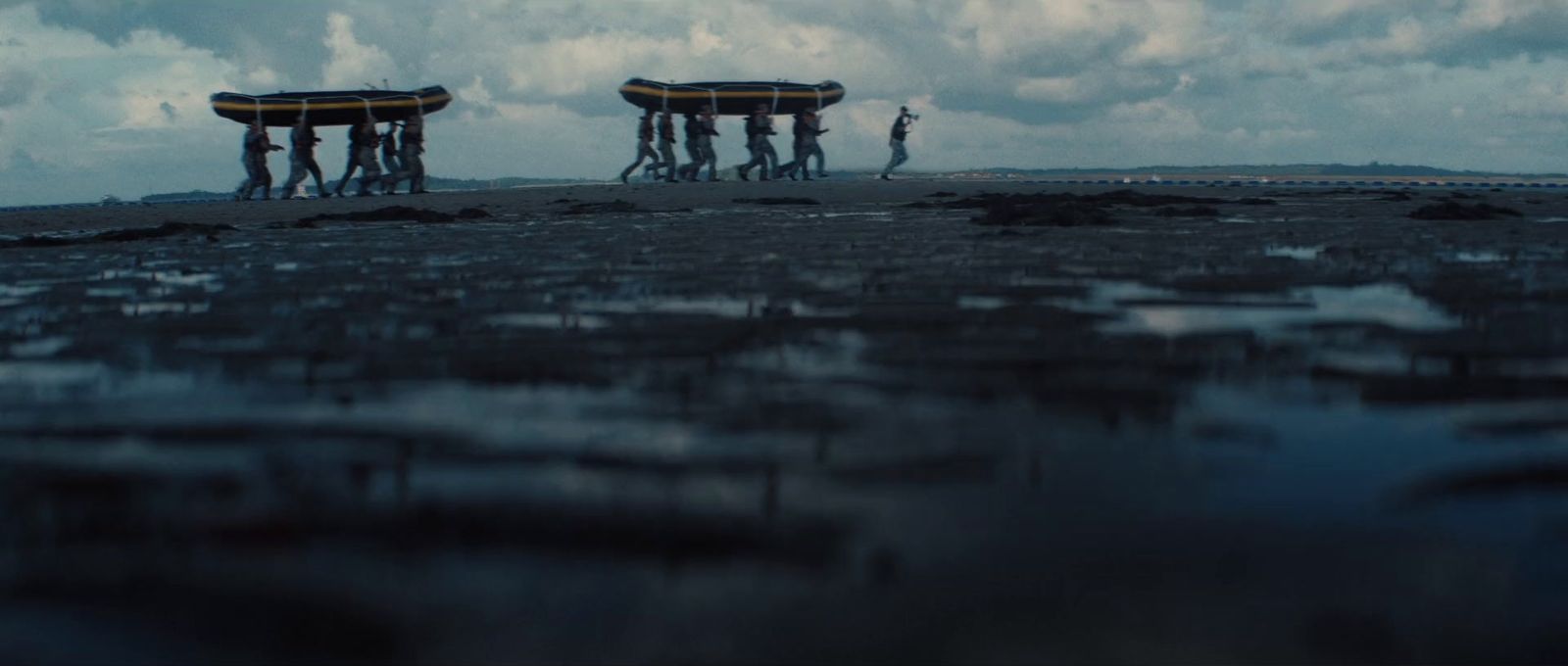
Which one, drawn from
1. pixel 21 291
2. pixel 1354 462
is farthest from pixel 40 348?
pixel 1354 462

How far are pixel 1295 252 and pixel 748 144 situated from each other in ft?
112

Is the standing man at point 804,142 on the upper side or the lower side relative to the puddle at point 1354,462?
upper

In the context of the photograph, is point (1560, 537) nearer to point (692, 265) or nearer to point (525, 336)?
point (525, 336)

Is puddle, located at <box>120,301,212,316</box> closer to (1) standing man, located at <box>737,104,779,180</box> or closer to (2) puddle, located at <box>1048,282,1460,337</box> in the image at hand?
(2) puddle, located at <box>1048,282,1460,337</box>

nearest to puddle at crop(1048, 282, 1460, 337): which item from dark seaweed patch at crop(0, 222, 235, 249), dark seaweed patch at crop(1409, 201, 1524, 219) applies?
dark seaweed patch at crop(1409, 201, 1524, 219)

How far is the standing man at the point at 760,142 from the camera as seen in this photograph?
41656mm

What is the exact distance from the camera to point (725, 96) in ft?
136

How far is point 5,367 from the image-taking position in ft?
15.2

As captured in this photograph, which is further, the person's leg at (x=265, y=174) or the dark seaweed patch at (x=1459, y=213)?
the person's leg at (x=265, y=174)

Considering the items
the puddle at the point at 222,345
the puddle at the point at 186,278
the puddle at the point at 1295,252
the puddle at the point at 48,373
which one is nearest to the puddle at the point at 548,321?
the puddle at the point at 222,345

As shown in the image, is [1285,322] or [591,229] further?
[591,229]

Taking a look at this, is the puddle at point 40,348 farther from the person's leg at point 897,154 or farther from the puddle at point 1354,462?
the person's leg at point 897,154

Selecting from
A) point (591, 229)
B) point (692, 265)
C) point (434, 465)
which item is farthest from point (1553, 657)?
point (591, 229)

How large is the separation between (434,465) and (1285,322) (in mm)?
3616
